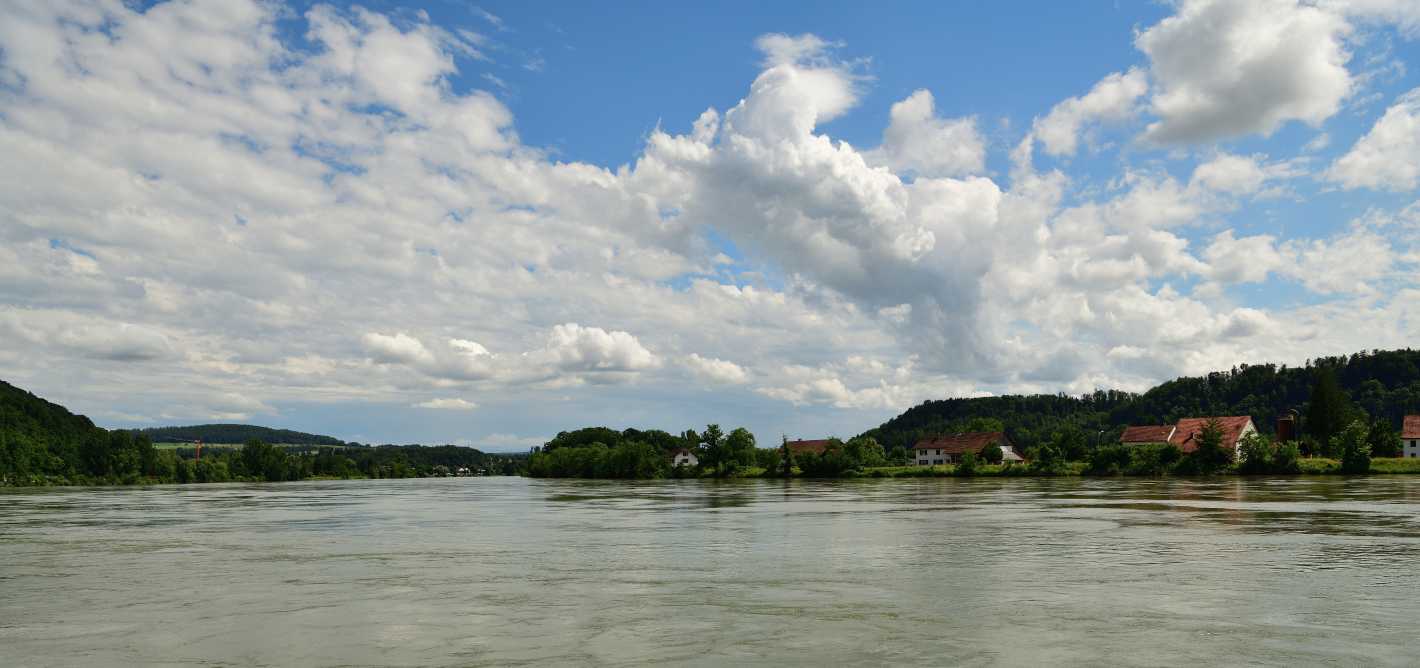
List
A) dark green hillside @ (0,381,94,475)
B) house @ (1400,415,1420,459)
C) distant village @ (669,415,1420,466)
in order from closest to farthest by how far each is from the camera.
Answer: distant village @ (669,415,1420,466) → house @ (1400,415,1420,459) → dark green hillside @ (0,381,94,475)

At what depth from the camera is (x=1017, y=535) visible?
2772cm

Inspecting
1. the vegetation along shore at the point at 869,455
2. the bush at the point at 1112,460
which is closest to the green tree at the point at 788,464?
the vegetation along shore at the point at 869,455

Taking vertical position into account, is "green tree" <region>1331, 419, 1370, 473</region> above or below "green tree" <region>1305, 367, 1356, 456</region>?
below

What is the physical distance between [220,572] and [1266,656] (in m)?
23.2

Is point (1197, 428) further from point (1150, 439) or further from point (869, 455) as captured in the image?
point (869, 455)

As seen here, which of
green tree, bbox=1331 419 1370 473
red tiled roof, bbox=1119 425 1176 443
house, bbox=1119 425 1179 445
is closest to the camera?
green tree, bbox=1331 419 1370 473

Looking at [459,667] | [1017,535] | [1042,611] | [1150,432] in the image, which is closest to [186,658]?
[459,667]

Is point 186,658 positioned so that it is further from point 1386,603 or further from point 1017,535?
point 1017,535

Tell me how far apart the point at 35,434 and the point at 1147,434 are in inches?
8407

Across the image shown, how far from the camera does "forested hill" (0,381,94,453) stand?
161 metres

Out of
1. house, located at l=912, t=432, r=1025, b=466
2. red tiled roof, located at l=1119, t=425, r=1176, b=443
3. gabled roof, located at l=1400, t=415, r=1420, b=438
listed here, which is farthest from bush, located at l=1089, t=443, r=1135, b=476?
gabled roof, located at l=1400, t=415, r=1420, b=438

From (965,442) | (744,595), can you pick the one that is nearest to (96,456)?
(965,442)

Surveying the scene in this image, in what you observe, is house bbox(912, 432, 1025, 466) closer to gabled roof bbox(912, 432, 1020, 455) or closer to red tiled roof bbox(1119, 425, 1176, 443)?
gabled roof bbox(912, 432, 1020, 455)

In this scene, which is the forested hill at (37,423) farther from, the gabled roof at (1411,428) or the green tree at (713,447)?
the gabled roof at (1411,428)
